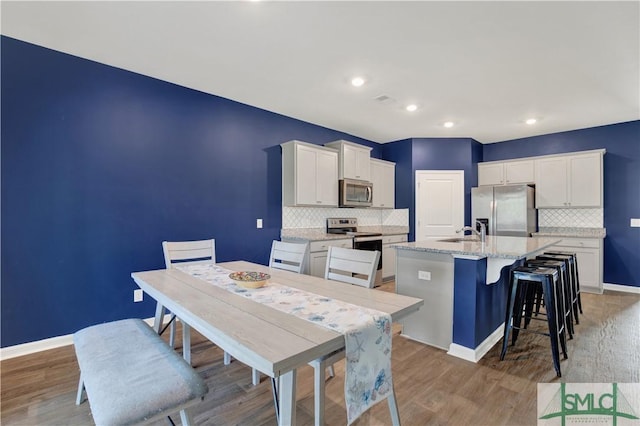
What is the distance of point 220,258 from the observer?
3.66 metres

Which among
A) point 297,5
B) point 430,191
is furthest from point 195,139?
point 430,191

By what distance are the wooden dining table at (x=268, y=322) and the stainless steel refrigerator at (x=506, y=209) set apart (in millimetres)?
4383

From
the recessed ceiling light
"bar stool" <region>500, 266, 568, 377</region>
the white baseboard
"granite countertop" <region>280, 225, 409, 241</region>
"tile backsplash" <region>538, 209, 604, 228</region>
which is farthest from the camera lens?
"tile backsplash" <region>538, 209, 604, 228</region>

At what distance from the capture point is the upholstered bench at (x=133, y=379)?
110cm

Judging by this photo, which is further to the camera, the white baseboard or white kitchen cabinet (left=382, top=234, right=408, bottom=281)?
white kitchen cabinet (left=382, top=234, right=408, bottom=281)

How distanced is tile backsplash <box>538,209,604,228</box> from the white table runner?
5.39m

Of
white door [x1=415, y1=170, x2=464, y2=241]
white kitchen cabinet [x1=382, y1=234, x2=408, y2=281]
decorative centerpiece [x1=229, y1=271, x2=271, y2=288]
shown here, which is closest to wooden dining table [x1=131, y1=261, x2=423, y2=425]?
decorative centerpiece [x1=229, y1=271, x2=271, y2=288]

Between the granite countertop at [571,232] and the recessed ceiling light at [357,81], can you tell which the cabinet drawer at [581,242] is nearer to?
the granite countertop at [571,232]

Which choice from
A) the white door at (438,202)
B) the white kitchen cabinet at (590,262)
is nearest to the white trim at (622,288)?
the white kitchen cabinet at (590,262)

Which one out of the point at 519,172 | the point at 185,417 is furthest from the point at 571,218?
the point at 185,417

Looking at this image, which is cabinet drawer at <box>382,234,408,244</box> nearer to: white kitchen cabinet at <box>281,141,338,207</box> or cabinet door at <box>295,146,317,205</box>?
white kitchen cabinet at <box>281,141,338,207</box>

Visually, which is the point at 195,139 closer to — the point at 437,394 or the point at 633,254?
the point at 437,394

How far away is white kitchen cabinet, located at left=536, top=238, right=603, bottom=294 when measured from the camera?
4.48m

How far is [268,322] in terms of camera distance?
3.99 feet
